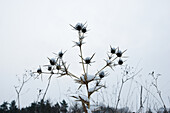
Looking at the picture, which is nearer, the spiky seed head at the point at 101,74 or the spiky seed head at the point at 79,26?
the spiky seed head at the point at 101,74

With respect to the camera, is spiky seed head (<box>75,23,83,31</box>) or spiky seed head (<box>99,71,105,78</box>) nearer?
spiky seed head (<box>99,71,105,78</box>)

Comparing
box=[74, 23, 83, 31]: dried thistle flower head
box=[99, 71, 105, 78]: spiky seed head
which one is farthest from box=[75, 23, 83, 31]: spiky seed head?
box=[99, 71, 105, 78]: spiky seed head

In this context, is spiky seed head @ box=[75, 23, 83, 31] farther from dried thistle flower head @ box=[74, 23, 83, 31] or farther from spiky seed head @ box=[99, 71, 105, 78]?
spiky seed head @ box=[99, 71, 105, 78]

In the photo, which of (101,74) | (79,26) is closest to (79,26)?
(79,26)

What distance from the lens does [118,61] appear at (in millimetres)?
1772

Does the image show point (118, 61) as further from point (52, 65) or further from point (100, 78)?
point (52, 65)

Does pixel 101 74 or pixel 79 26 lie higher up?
pixel 79 26

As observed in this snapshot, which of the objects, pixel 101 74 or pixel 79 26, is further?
pixel 79 26

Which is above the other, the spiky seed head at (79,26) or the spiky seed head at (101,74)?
the spiky seed head at (79,26)

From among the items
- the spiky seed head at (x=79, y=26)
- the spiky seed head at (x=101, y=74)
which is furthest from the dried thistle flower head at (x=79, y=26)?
the spiky seed head at (x=101, y=74)

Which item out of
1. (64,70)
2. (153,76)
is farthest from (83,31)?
(153,76)

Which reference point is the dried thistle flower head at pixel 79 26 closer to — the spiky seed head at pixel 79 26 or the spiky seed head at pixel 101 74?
the spiky seed head at pixel 79 26

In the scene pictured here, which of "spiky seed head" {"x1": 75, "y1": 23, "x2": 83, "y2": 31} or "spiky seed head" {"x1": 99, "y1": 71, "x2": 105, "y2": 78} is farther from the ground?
"spiky seed head" {"x1": 75, "y1": 23, "x2": 83, "y2": 31}

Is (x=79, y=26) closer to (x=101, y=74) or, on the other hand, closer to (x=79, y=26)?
(x=79, y=26)
